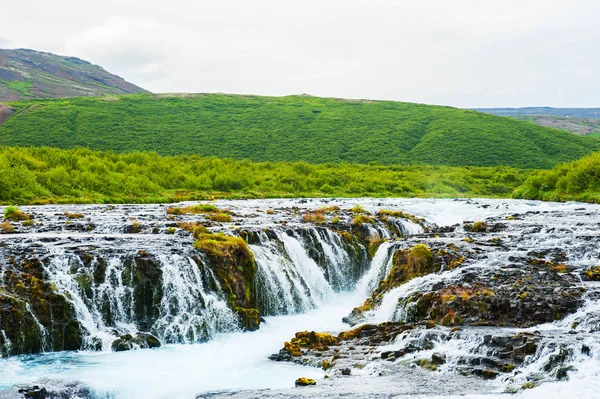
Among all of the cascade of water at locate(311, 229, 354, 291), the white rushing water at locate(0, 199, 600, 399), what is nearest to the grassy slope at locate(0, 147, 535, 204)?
the white rushing water at locate(0, 199, 600, 399)

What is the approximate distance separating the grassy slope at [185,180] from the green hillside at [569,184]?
12.1 meters

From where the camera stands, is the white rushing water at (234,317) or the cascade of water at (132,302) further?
the cascade of water at (132,302)

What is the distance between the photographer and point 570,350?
535 inches

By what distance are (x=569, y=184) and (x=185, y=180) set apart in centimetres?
4093

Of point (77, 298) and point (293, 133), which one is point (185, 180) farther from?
point (293, 133)

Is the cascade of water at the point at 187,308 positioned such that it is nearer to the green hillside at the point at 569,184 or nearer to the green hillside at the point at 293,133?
the green hillside at the point at 569,184

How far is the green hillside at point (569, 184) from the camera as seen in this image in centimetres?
5053

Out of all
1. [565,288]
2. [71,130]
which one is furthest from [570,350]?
[71,130]

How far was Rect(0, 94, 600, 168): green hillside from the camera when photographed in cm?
12525

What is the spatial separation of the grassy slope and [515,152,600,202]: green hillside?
1209 centimetres

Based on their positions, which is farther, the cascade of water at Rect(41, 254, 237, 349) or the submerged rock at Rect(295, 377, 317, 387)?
the cascade of water at Rect(41, 254, 237, 349)

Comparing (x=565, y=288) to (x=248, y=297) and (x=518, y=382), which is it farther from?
(x=248, y=297)

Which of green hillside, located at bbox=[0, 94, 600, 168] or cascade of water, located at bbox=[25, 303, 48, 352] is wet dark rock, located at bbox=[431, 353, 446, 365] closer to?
cascade of water, located at bbox=[25, 303, 48, 352]


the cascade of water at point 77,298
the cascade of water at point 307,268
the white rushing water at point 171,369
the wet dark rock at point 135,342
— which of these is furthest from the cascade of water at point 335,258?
the cascade of water at point 77,298
